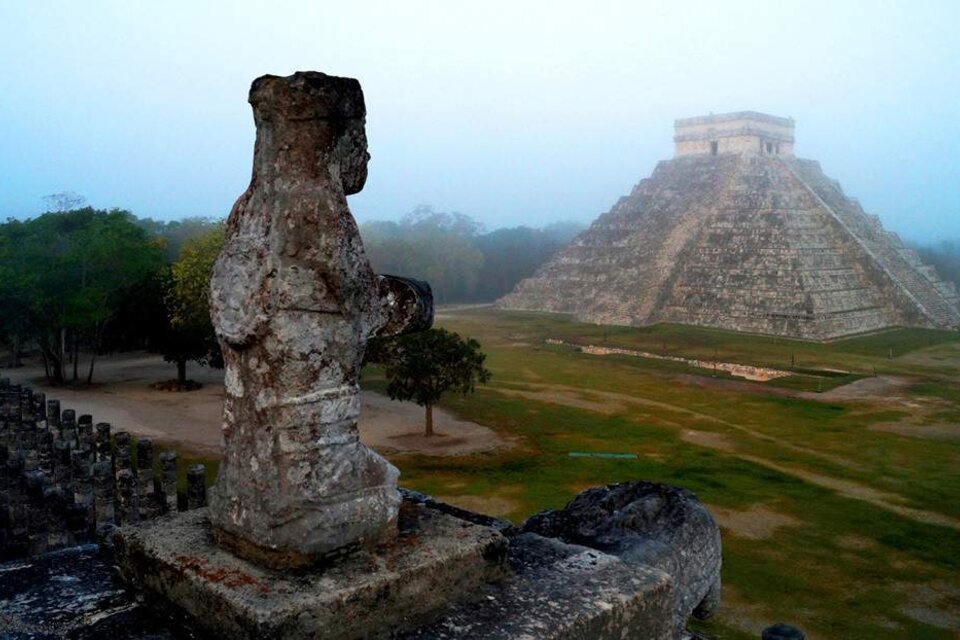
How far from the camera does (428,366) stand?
18.6 metres

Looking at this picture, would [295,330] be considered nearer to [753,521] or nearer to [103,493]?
[103,493]

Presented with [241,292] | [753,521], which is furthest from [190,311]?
[241,292]

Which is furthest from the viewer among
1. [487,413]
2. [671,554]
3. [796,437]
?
[487,413]

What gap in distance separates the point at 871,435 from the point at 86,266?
2460 cm

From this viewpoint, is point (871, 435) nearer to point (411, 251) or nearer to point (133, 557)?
point (133, 557)

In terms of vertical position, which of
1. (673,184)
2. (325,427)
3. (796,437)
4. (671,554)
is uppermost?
(673,184)

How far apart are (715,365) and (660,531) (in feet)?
89.3

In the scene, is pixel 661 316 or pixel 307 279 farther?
pixel 661 316

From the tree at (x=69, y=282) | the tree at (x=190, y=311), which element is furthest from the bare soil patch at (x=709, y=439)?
the tree at (x=69, y=282)

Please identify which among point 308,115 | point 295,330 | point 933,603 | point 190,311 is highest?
point 308,115

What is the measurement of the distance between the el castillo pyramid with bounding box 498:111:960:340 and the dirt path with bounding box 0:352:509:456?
86.0 ft

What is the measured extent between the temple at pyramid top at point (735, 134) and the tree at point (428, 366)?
45.3m

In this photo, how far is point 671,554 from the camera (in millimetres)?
4516

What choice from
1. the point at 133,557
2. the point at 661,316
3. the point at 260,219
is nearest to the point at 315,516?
the point at 133,557
